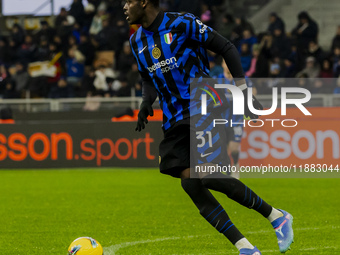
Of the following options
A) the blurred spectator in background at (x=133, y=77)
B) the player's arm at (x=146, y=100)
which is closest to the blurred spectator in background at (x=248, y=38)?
the blurred spectator in background at (x=133, y=77)

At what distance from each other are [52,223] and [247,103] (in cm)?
349

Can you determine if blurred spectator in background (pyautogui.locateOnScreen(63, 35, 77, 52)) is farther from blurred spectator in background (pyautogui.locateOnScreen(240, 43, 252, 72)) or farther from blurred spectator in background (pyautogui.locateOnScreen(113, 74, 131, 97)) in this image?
blurred spectator in background (pyautogui.locateOnScreen(240, 43, 252, 72))

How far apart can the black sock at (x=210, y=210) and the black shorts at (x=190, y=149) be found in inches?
5.4

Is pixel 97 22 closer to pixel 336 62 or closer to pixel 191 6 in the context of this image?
pixel 191 6

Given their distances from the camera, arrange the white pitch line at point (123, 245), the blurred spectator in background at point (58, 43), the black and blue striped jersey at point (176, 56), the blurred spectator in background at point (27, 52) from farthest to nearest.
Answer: the blurred spectator in background at point (27, 52) < the blurred spectator in background at point (58, 43) < the white pitch line at point (123, 245) < the black and blue striped jersey at point (176, 56)

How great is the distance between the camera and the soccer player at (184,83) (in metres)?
4.86

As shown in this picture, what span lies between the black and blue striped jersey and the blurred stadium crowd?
31.0ft

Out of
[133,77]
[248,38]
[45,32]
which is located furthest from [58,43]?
[248,38]

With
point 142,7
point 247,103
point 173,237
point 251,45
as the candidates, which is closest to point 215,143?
point 247,103

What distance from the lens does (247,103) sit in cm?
480

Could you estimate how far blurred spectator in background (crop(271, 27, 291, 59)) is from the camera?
1639 cm

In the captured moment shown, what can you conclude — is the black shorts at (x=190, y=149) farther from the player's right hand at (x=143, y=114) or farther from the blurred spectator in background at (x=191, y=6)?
the blurred spectator in background at (x=191, y=6)

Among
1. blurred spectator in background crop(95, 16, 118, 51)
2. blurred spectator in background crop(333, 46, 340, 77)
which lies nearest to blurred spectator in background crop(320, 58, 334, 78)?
blurred spectator in background crop(333, 46, 340, 77)

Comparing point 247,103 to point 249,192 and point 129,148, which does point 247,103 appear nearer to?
point 249,192
